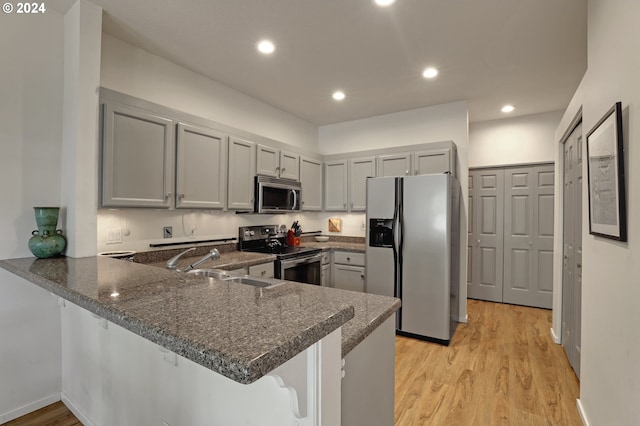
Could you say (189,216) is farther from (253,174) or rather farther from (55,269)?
(55,269)

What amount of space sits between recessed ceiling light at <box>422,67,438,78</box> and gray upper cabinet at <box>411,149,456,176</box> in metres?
0.89

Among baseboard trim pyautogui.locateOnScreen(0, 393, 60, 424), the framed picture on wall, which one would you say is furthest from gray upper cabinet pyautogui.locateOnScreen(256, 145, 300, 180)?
the framed picture on wall

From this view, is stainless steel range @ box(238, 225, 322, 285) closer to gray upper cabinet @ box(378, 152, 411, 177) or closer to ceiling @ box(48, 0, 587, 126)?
gray upper cabinet @ box(378, 152, 411, 177)

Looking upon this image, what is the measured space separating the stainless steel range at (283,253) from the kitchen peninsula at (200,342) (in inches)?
64.4

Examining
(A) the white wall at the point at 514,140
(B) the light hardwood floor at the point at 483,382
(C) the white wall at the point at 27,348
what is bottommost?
(B) the light hardwood floor at the point at 483,382

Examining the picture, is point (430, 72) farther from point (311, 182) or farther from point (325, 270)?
point (325, 270)

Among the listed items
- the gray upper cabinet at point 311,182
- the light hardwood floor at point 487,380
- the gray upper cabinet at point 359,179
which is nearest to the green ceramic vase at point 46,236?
the light hardwood floor at point 487,380

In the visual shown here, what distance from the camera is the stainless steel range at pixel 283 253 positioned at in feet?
10.6

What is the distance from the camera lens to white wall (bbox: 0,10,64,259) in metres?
1.97

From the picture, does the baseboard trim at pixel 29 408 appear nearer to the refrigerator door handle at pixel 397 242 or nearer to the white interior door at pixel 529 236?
the refrigerator door handle at pixel 397 242

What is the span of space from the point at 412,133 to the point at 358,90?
1095 mm

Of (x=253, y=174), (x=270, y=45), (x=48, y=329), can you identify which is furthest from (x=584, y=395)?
(x=48, y=329)

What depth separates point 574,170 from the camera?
103 inches

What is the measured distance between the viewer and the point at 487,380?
2.52 m
